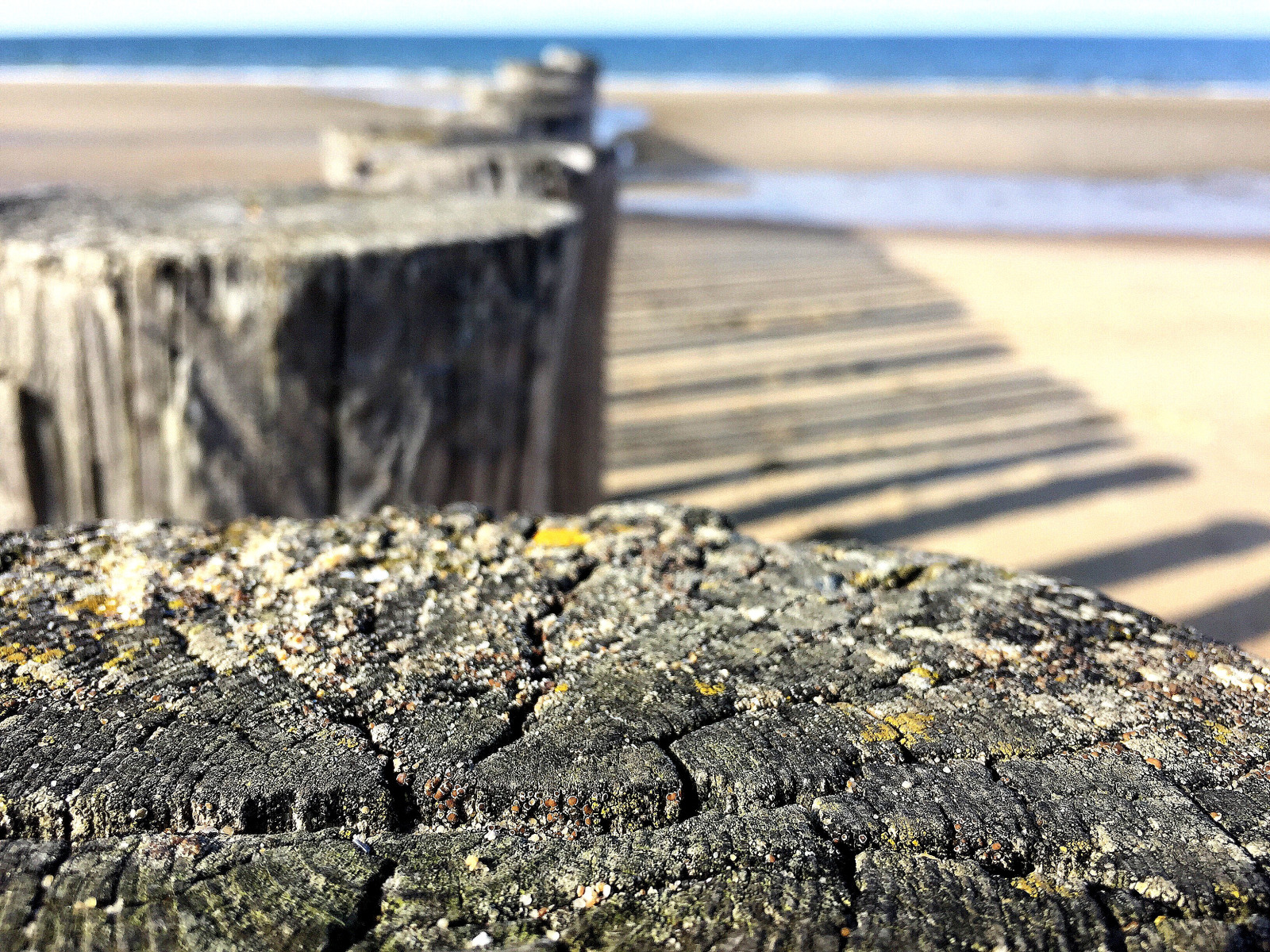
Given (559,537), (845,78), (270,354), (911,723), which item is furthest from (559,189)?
(845,78)

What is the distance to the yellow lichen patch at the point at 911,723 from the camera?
857mm

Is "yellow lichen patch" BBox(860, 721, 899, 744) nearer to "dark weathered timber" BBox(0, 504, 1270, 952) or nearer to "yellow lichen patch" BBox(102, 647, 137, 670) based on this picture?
"dark weathered timber" BBox(0, 504, 1270, 952)

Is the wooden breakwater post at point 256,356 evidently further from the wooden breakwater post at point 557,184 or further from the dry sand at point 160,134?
the dry sand at point 160,134

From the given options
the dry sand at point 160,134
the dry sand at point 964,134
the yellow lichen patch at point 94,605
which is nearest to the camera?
the yellow lichen patch at point 94,605

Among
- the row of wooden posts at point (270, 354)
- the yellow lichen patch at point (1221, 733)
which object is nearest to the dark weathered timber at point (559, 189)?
the row of wooden posts at point (270, 354)

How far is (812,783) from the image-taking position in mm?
796

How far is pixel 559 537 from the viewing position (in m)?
1.15

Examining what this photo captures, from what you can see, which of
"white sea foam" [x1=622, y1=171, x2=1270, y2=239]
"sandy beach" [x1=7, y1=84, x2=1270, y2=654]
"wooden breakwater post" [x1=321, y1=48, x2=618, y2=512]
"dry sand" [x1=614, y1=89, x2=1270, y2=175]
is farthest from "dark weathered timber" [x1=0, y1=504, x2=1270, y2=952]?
"dry sand" [x1=614, y1=89, x2=1270, y2=175]

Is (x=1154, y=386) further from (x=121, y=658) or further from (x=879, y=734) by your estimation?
(x=121, y=658)

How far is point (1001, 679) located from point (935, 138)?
2117cm

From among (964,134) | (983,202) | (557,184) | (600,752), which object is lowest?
(983,202)

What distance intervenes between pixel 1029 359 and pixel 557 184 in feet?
14.9

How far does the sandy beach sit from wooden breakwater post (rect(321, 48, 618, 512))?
111cm

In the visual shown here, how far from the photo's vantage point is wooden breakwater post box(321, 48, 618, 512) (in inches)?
111
